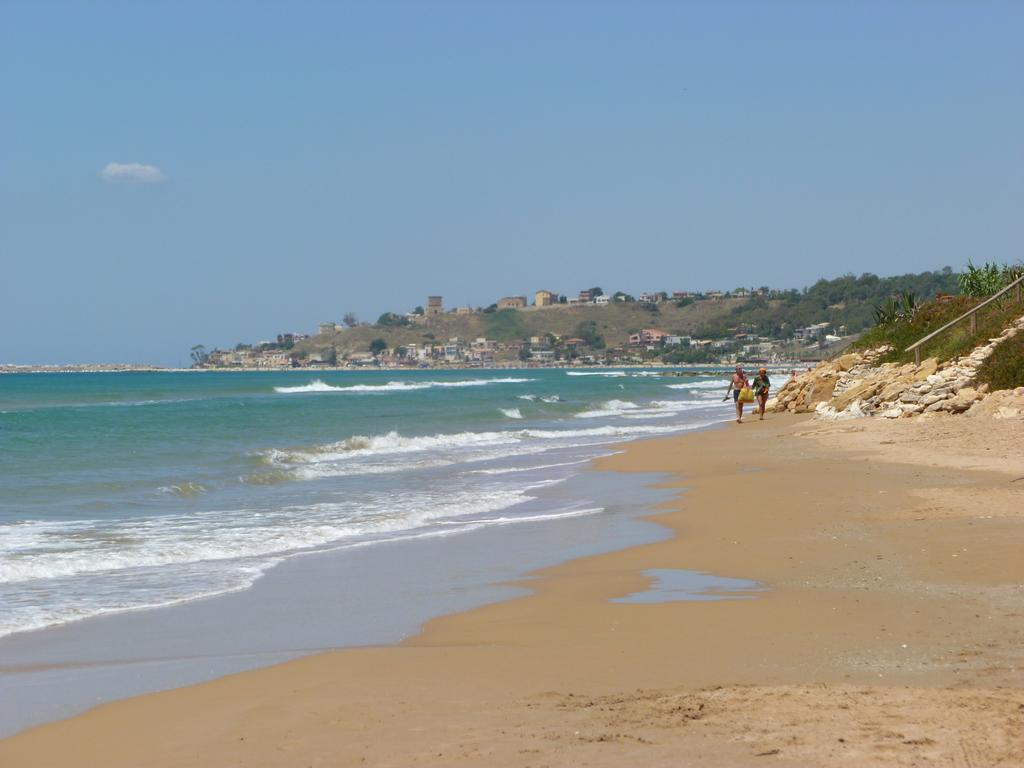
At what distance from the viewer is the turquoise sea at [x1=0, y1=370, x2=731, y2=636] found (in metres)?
10.9

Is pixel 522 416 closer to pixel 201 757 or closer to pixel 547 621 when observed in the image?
pixel 547 621

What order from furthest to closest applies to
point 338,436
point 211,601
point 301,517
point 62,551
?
point 338,436
point 301,517
point 62,551
point 211,601

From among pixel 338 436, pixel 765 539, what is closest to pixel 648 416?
pixel 338 436

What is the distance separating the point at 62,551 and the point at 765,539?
7576mm

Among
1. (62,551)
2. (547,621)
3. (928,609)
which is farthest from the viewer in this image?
(62,551)

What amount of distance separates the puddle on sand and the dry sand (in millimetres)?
191

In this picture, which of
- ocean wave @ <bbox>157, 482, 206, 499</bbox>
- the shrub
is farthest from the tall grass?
ocean wave @ <bbox>157, 482, 206, 499</bbox>

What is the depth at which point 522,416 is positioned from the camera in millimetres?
45750

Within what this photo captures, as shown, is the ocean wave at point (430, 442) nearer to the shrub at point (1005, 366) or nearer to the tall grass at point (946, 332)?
the tall grass at point (946, 332)

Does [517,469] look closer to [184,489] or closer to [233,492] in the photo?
[233,492]

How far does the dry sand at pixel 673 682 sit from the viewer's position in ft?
16.3

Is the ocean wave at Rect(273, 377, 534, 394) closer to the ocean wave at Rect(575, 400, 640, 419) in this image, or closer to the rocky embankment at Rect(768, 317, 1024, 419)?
the ocean wave at Rect(575, 400, 640, 419)

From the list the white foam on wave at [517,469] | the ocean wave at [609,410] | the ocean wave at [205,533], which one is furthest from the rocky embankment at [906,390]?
the ocean wave at [609,410]

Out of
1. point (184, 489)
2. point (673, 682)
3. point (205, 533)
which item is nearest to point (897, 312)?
point (184, 489)
